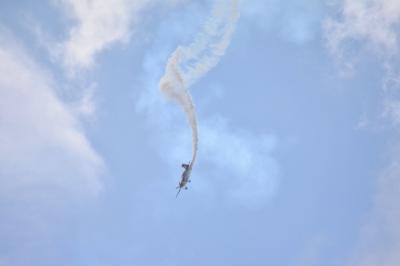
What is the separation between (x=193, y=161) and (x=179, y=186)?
7061mm

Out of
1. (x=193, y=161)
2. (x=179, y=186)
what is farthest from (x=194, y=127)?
(x=179, y=186)

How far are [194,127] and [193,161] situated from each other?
6.09 meters

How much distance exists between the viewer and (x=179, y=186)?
354 ft

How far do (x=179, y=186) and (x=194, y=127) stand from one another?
1282cm

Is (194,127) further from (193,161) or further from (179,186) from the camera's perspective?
(179,186)

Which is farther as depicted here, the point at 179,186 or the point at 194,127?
the point at 179,186

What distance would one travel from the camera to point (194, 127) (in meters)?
99.8

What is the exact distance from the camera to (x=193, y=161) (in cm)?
10288
